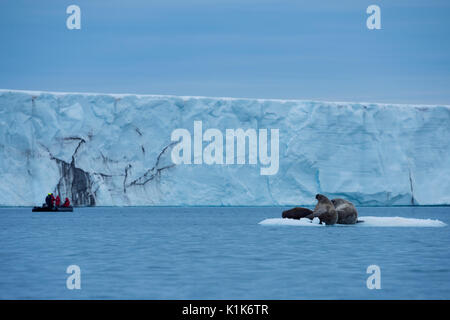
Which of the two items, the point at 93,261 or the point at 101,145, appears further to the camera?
the point at 101,145

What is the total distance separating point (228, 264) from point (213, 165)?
17.9 m

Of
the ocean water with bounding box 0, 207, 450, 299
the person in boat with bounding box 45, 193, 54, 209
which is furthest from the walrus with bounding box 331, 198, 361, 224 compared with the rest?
the person in boat with bounding box 45, 193, 54, 209

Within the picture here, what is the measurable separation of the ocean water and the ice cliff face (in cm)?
1176

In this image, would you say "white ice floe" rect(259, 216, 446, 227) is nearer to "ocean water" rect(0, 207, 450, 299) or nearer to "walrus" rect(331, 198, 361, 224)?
"walrus" rect(331, 198, 361, 224)

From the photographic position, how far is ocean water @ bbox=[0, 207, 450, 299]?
19.8ft

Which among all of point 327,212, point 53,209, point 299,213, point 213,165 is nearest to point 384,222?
point 327,212

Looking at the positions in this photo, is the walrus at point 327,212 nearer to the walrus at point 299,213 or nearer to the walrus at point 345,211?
the walrus at point 345,211

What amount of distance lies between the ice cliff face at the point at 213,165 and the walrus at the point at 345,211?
11.1 m

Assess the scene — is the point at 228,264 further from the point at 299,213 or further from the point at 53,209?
the point at 53,209
